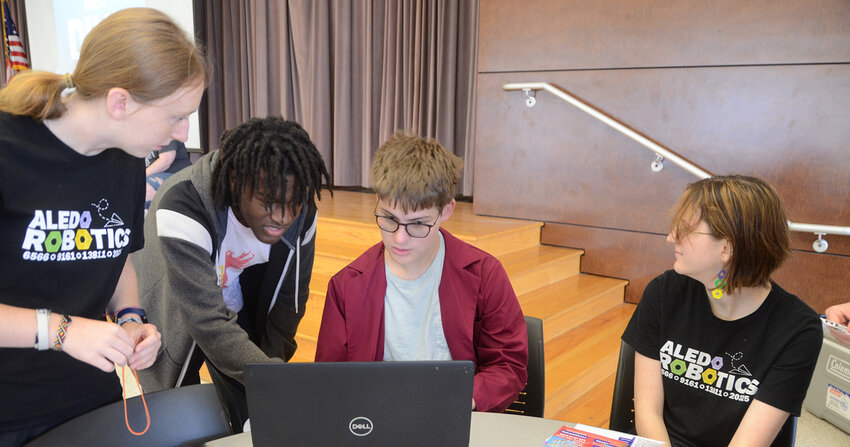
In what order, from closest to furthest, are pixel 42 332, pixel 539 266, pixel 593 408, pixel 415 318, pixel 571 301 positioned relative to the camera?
pixel 42 332, pixel 415 318, pixel 593 408, pixel 571 301, pixel 539 266

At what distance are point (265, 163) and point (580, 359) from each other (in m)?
1.93

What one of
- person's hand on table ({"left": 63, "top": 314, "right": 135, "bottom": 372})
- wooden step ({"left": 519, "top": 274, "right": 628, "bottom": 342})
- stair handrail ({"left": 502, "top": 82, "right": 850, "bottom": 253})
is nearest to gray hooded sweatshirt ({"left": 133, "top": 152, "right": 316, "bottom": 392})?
person's hand on table ({"left": 63, "top": 314, "right": 135, "bottom": 372})

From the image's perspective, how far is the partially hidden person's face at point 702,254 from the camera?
4.28 feet

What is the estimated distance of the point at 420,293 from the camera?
1.45 metres

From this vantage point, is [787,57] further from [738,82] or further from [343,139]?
[343,139]

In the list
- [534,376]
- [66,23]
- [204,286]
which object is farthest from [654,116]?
[66,23]

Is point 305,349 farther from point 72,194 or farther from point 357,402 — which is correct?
point 357,402

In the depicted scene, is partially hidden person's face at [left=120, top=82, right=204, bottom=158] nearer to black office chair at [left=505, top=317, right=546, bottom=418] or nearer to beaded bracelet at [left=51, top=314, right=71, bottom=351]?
beaded bracelet at [left=51, top=314, right=71, bottom=351]

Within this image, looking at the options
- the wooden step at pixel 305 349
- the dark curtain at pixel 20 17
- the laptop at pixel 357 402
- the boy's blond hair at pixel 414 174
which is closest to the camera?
the laptop at pixel 357 402

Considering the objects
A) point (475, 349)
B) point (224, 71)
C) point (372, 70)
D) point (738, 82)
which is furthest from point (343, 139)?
point (475, 349)

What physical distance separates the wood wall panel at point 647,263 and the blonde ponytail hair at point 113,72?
9.64ft

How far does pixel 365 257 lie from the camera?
1.46 metres

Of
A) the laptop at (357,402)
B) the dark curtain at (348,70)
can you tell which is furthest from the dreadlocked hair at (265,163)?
the dark curtain at (348,70)

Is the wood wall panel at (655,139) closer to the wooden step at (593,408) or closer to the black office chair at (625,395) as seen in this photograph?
the wooden step at (593,408)
